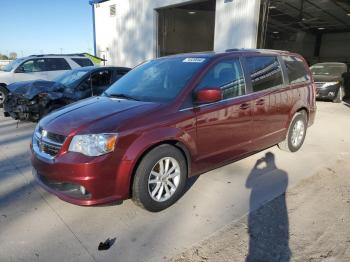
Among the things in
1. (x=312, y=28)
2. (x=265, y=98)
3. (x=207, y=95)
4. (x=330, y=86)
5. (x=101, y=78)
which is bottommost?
(x=330, y=86)

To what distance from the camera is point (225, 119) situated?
3.99m

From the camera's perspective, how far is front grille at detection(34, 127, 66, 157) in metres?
3.18

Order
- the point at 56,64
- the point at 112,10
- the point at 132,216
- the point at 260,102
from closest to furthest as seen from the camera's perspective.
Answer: the point at 132,216 < the point at 260,102 < the point at 56,64 < the point at 112,10

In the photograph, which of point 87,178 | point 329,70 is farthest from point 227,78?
point 329,70

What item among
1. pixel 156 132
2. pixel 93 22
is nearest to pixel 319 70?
pixel 156 132

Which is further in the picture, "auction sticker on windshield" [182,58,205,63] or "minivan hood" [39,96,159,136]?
"auction sticker on windshield" [182,58,205,63]

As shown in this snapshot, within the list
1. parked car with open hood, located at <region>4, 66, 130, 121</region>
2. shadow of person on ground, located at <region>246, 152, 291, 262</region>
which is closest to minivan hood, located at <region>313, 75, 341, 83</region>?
parked car with open hood, located at <region>4, 66, 130, 121</region>

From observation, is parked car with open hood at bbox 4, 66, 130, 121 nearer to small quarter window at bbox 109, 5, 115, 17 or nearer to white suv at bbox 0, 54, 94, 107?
white suv at bbox 0, 54, 94, 107

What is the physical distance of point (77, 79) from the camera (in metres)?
8.02

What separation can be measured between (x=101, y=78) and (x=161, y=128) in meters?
5.59

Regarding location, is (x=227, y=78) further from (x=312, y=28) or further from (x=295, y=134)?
(x=312, y=28)

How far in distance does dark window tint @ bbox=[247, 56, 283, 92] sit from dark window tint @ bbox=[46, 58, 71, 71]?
8.92 m

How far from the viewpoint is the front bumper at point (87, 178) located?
9.77 ft

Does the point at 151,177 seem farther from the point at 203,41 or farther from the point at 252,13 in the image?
the point at 203,41
